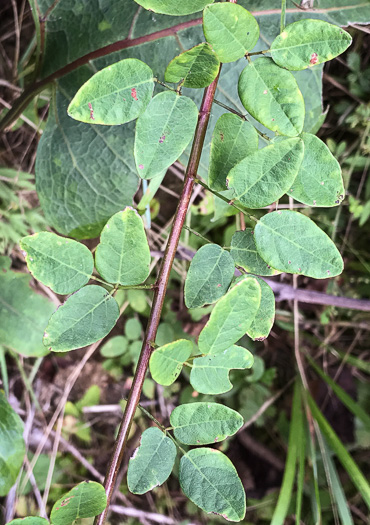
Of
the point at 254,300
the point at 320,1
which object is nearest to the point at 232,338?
the point at 254,300

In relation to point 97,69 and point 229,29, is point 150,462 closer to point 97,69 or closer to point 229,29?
point 229,29

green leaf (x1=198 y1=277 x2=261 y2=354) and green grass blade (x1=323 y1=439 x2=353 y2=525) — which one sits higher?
green leaf (x1=198 y1=277 x2=261 y2=354)

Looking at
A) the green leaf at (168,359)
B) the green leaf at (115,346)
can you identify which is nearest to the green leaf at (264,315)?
the green leaf at (168,359)

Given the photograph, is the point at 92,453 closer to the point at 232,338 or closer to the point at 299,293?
the point at 299,293

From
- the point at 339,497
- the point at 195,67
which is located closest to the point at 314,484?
the point at 339,497

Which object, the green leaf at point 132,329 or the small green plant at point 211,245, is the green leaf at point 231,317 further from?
the green leaf at point 132,329

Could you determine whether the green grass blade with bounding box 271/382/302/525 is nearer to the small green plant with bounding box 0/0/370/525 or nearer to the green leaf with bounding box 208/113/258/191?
the small green plant with bounding box 0/0/370/525

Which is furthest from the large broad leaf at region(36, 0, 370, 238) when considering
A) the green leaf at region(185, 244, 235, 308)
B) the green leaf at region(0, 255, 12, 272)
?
the green leaf at region(185, 244, 235, 308)

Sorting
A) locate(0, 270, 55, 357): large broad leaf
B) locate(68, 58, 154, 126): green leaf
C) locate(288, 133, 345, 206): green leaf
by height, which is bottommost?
locate(0, 270, 55, 357): large broad leaf
